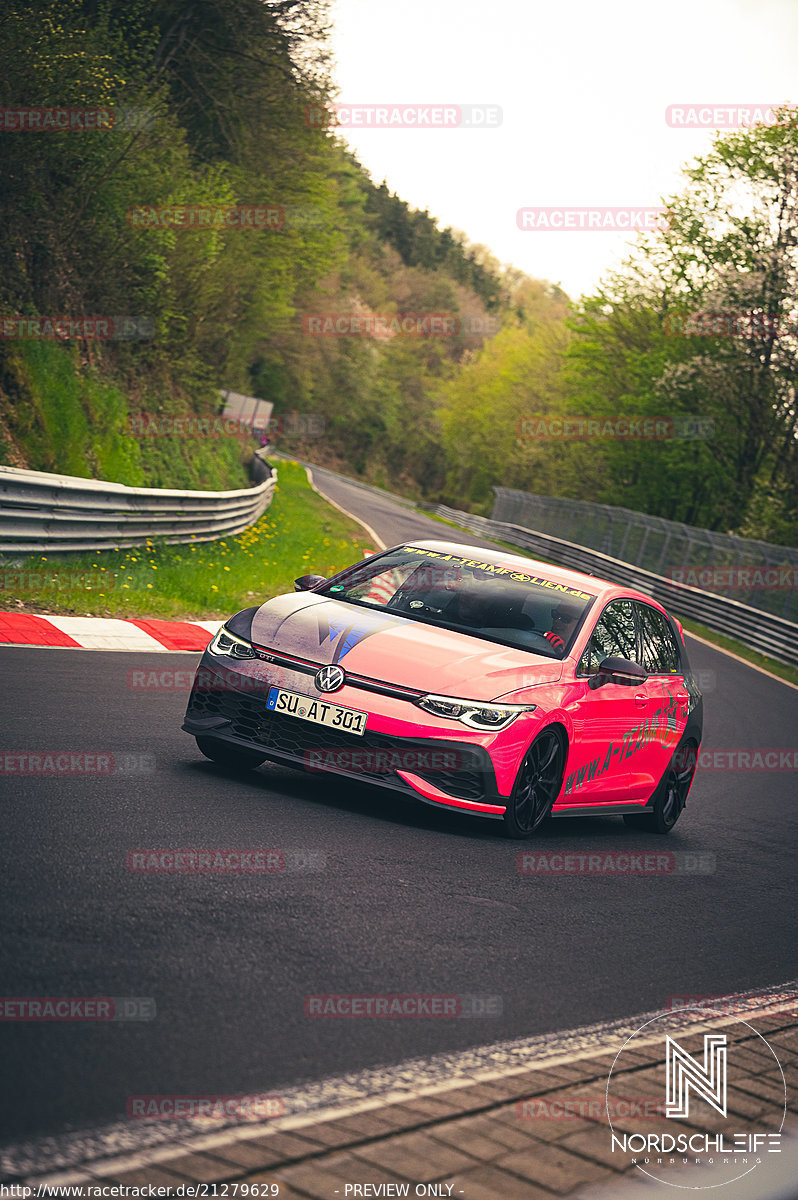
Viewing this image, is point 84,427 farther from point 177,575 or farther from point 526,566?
point 526,566

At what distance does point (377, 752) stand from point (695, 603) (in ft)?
106

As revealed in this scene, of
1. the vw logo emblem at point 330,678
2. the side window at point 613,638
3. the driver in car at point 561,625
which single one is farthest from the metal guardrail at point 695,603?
the vw logo emblem at point 330,678

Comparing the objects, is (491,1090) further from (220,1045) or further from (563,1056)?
(220,1045)

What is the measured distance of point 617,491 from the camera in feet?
217

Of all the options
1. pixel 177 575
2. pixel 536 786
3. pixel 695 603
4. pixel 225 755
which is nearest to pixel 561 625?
pixel 536 786

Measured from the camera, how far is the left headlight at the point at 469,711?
700 centimetres

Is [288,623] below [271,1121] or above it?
above

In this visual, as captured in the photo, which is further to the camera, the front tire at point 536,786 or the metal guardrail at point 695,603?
the metal guardrail at point 695,603

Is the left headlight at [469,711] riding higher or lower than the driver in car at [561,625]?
lower

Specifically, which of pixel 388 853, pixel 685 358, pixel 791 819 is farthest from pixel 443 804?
pixel 685 358

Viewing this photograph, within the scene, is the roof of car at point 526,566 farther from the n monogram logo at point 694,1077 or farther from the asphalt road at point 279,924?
the n monogram logo at point 694,1077

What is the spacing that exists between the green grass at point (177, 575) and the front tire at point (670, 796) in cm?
658

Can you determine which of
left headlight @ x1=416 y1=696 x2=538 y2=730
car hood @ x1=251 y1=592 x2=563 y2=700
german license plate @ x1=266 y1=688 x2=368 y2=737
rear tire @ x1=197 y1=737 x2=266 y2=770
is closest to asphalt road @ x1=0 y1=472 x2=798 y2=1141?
rear tire @ x1=197 y1=737 x2=266 y2=770

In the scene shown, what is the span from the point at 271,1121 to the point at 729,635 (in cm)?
3318
